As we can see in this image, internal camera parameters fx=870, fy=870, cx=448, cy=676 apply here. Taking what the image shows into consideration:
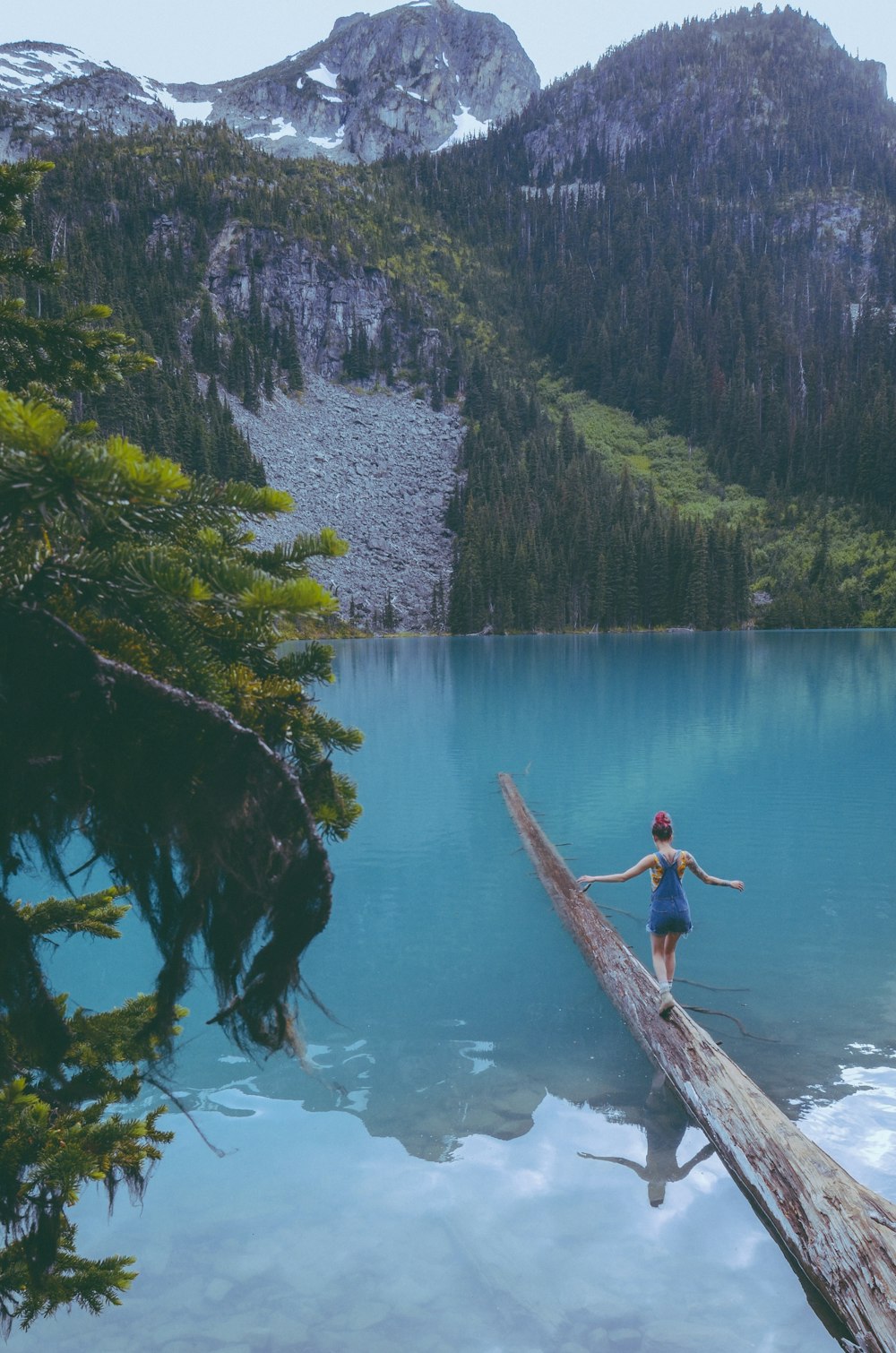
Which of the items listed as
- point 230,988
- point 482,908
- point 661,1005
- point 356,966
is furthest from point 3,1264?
point 482,908

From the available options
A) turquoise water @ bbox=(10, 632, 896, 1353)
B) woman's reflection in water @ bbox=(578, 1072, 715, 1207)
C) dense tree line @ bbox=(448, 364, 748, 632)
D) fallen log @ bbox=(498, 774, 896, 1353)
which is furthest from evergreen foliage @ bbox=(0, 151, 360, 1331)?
dense tree line @ bbox=(448, 364, 748, 632)

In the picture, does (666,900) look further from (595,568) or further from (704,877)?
(595,568)

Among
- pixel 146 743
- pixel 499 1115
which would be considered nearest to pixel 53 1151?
pixel 146 743

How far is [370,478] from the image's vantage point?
153 m

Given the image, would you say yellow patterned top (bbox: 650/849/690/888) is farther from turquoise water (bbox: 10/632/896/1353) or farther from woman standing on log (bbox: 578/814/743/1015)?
turquoise water (bbox: 10/632/896/1353)

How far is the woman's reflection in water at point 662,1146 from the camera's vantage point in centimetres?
758

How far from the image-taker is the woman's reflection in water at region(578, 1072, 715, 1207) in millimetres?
7582

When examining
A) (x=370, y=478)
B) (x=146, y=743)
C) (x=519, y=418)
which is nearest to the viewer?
(x=146, y=743)

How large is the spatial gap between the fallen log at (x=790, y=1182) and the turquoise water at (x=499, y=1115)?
26 centimetres

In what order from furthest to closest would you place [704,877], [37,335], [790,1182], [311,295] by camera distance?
[311,295]
[704,877]
[790,1182]
[37,335]

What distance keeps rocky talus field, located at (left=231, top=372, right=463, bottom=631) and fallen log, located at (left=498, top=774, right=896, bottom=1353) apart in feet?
393

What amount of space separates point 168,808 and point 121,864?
404 millimetres

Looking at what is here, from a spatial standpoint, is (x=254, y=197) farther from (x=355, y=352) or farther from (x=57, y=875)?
(x=57, y=875)

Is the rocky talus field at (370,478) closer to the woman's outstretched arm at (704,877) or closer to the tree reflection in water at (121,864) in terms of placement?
the woman's outstretched arm at (704,877)
